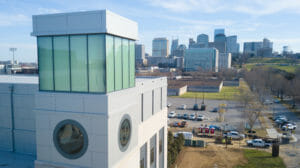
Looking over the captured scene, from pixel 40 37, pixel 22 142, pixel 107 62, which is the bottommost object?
pixel 22 142

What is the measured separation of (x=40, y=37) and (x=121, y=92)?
390cm

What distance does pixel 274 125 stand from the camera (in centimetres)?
3700

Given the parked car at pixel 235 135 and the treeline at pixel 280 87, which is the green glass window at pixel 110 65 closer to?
the parked car at pixel 235 135

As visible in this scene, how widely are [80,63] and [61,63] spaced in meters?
0.84

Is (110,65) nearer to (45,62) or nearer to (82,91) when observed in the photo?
(82,91)

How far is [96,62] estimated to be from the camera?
807 centimetres

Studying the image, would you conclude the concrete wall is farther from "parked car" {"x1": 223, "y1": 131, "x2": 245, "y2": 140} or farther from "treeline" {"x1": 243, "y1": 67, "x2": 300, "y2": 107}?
"treeline" {"x1": 243, "y1": 67, "x2": 300, "y2": 107}

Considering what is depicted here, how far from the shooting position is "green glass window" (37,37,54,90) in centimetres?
856

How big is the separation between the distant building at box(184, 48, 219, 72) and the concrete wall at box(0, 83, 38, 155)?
145152 millimetres

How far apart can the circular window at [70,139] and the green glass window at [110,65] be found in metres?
1.91

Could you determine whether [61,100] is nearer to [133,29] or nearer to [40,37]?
[40,37]

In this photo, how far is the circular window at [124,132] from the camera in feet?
29.5

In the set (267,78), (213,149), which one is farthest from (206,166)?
(267,78)

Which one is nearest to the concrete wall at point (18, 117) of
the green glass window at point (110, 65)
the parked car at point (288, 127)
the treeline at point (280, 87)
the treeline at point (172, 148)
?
the green glass window at point (110, 65)
